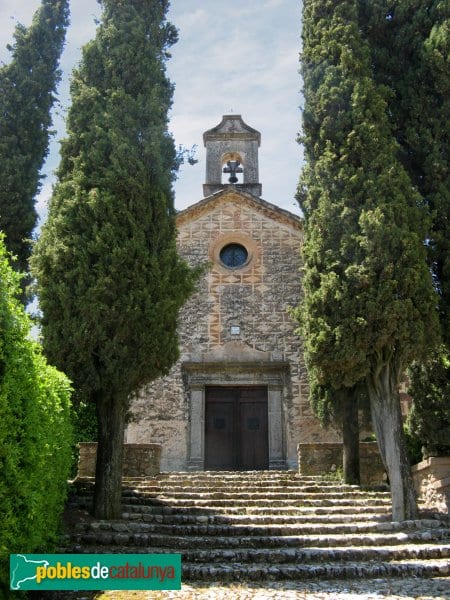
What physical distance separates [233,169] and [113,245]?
918cm

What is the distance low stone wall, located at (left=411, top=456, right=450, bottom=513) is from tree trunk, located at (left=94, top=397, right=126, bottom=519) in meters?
4.66

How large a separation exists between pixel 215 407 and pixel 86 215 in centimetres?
676

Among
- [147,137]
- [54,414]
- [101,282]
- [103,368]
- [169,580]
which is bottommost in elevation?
[169,580]

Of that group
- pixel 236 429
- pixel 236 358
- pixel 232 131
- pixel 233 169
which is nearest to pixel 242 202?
pixel 233 169

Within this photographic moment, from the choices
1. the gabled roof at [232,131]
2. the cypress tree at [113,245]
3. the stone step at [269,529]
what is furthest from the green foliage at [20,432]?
the gabled roof at [232,131]

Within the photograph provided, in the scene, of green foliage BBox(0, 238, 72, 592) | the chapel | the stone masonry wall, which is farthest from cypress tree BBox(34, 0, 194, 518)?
the chapel

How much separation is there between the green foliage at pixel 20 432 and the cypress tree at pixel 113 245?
2.31 meters

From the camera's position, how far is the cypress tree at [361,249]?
8.23 m

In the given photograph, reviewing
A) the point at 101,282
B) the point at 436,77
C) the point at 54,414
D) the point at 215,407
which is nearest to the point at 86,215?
the point at 101,282

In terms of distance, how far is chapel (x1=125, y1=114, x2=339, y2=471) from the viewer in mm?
13320

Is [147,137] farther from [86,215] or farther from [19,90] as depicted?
[19,90]

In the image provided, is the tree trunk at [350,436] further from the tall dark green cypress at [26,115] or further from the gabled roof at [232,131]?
the gabled roof at [232,131]

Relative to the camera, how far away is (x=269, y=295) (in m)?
14.4

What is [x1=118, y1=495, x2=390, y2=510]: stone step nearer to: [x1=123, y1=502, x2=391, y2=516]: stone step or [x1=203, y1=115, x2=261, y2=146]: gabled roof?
[x1=123, y1=502, x2=391, y2=516]: stone step
